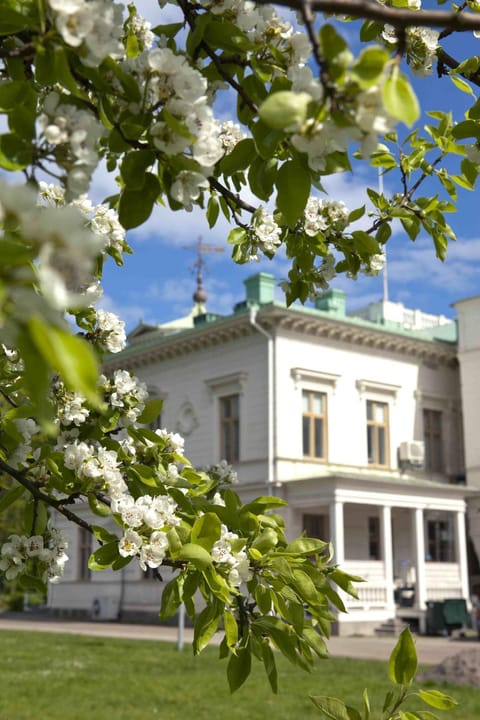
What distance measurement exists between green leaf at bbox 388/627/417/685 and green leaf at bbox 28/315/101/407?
5.61 ft

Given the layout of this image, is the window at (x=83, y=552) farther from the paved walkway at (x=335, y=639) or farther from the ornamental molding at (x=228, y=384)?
the ornamental molding at (x=228, y=384)

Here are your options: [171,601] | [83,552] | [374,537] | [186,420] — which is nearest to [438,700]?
[171,601]

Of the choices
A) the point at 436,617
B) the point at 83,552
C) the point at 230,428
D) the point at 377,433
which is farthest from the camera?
the point at 83,552

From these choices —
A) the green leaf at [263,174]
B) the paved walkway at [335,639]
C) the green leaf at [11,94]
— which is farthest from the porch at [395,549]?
the green leaf at [11,94]

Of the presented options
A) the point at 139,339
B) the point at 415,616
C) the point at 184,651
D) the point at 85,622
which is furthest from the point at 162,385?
the point at 184,651

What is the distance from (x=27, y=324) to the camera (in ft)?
3.65

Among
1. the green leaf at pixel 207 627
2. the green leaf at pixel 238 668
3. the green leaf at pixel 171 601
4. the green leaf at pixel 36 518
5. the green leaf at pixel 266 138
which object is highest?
the green leaf at pixel 266 138

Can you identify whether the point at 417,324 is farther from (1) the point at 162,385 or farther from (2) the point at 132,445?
(2) the point at 132,445

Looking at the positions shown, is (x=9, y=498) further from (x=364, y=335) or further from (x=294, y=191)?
(x=364, y=335)

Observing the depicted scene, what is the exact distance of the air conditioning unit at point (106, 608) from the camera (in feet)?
94.9

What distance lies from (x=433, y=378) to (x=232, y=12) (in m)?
27.7

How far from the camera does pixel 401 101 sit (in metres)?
1.43

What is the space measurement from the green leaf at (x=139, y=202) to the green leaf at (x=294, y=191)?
0.27 m

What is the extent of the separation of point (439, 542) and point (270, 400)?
7405 mm
